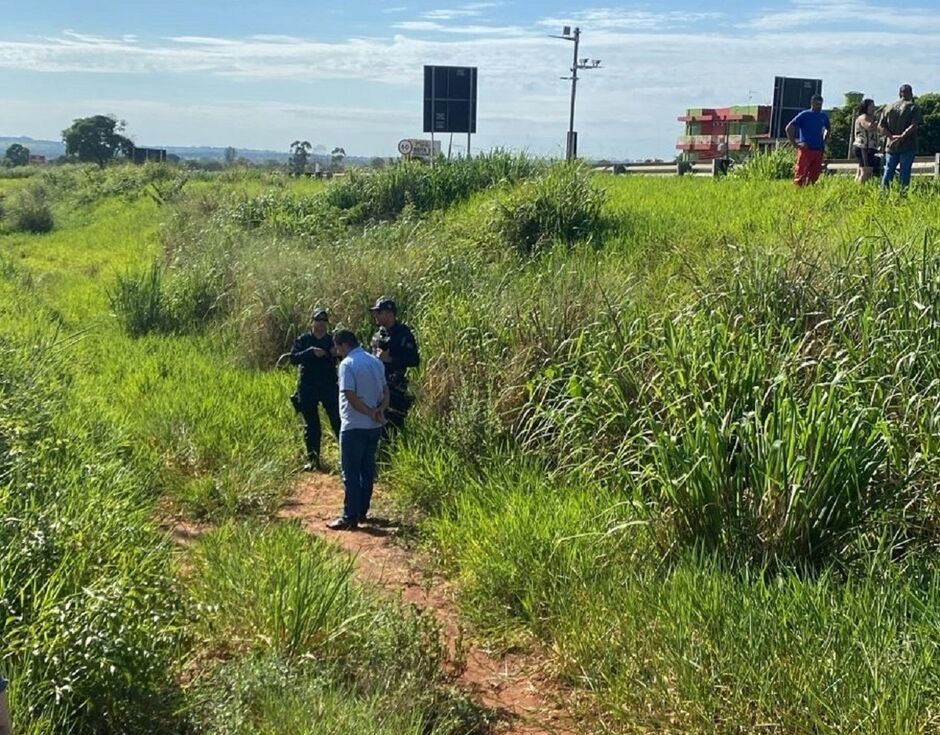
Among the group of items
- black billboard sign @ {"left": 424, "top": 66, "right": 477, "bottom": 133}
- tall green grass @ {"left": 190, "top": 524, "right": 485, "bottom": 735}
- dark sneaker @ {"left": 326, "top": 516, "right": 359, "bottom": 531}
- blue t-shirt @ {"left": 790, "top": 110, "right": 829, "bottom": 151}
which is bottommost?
dark sneaker @ {"left": 326, "top": 516, "right": 359, "bottom": 531}

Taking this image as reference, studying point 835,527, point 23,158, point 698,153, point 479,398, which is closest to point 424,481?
point 479,398

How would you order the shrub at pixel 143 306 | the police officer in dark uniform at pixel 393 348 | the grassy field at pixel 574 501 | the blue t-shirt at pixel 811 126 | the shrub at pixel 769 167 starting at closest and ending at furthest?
the grassy field at pixel 574 501 → the police officer in dark uniform at pixel 393 348 → the blue t-shirt at pixel 811 126 → the shrub at pixel 143 306 → the shrub at pixel 769 167

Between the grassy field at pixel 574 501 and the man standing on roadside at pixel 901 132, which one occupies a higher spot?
the man standing on roadside at pixel 901 132

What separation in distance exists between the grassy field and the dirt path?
170 millimetres

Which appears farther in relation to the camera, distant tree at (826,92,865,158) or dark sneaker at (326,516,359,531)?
distant tree at (826,92,865,158)

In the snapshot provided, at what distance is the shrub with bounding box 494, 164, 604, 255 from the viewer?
1366cm

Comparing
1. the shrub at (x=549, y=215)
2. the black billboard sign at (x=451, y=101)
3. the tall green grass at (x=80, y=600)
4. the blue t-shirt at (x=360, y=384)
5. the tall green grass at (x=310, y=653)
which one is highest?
the black billboard sign at (x=451, y=101)

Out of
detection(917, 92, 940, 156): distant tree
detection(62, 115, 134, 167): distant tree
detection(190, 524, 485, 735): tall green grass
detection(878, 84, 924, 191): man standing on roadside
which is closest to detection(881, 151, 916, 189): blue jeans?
detection(878, 84, 924, 191): man standing on roadside

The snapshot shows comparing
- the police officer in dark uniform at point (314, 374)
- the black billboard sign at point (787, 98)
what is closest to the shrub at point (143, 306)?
the police officer in dark uniform at point (314, 374)

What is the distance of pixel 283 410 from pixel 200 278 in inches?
237

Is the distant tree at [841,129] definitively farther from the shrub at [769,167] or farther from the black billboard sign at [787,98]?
the shrub at [769,167]

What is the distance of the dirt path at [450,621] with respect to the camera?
5.03m

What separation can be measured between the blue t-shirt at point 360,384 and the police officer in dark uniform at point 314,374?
1.31m

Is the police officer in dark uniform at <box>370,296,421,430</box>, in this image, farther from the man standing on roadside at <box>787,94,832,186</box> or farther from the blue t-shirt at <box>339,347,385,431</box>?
the man standing on roadside at <box>787,94,832,186</box>
